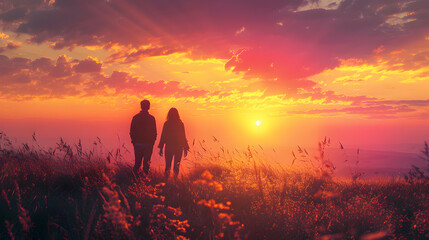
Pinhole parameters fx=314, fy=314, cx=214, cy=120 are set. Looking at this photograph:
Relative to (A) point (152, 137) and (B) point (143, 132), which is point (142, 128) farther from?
(A) point (152, 137)

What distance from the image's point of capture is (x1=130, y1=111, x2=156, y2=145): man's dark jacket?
918 centimetres

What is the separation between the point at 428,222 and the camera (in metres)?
4.92

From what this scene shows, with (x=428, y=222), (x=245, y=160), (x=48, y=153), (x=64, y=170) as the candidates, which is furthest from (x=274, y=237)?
(x=48, y=153)

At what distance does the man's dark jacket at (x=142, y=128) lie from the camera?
918 cm

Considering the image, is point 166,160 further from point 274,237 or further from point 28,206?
point 274,237

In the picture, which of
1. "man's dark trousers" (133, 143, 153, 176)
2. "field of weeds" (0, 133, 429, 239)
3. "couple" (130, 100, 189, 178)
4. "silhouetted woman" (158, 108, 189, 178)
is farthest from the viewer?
"silhouetted woman" (158, 108, 189, 178)

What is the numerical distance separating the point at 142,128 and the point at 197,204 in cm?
439

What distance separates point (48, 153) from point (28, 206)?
4170mm

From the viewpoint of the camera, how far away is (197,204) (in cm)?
537

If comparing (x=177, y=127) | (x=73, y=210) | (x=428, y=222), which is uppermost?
(x=177, y=127)

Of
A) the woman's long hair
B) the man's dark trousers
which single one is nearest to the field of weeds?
the man's dark trousers

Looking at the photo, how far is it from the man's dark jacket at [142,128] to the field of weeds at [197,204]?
0.93 metres

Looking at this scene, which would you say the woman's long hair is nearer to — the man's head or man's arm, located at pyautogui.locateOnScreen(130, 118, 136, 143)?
the man's head

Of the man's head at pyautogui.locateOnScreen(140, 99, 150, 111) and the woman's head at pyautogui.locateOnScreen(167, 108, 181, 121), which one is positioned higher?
the man's head at pyautogui.locateOnScreen(140, 99, 150, 111)
